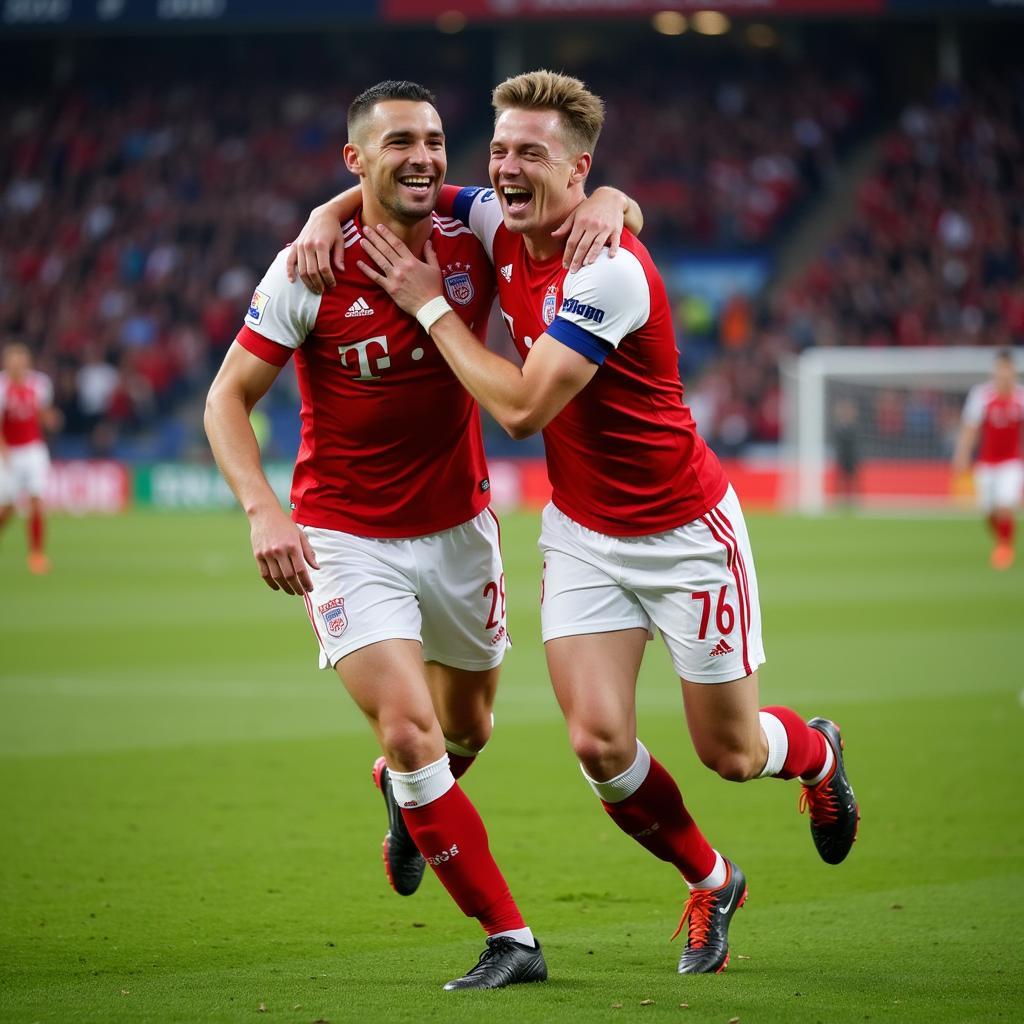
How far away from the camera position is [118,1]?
114 ft

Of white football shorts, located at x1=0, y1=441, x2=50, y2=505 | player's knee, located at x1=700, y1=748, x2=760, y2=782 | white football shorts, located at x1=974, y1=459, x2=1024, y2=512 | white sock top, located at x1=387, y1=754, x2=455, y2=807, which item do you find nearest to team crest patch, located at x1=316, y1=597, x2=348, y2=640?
white sock top, located at x1=387, y1=754, x2=455, y2=807

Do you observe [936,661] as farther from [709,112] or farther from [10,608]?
[709,112]

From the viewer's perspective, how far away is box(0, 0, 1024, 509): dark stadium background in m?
32.3

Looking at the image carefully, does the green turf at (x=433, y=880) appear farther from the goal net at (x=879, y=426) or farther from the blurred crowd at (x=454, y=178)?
the blurred crowd at (x=454, y=178)

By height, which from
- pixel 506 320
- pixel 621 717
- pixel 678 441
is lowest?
pixel 621 717

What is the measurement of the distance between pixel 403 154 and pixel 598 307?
0.82 metres

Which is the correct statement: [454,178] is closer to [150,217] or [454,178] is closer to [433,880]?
[150,217]

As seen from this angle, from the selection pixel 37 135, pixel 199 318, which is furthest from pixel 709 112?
pixel 37 135

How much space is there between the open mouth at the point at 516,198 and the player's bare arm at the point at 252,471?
0.85 metres

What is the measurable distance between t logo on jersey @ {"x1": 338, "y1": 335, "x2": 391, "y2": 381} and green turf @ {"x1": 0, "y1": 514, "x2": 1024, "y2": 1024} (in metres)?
1.75

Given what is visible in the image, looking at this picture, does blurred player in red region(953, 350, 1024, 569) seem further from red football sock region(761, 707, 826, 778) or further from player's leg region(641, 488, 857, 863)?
player's leg region(641, 488, 857, 863)

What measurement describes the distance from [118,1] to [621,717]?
32719 mm

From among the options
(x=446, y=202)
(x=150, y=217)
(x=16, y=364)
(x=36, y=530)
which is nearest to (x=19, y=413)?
(x=16, y=364)

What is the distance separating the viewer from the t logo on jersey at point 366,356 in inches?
204
